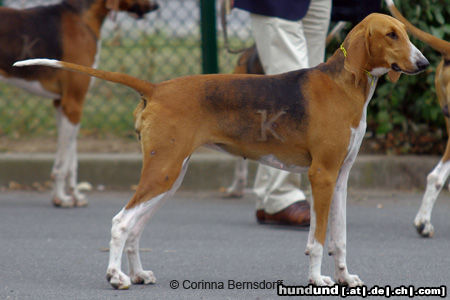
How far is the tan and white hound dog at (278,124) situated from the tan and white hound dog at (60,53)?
→ 270 cm

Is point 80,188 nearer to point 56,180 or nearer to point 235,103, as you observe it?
point 56,180

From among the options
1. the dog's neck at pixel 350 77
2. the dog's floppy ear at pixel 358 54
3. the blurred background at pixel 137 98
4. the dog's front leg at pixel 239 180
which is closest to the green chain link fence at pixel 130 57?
the blurred background at pixel 137 98

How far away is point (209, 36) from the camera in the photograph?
7.92 meters

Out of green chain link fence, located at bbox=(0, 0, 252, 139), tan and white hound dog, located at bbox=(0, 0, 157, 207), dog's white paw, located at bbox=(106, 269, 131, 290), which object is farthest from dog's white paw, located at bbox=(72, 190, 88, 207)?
dog's white paw, located at bbox=(106, 269, 131, 290)

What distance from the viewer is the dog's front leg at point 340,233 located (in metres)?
3.87

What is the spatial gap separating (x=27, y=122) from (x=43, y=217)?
97.7 inches

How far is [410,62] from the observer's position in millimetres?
3758

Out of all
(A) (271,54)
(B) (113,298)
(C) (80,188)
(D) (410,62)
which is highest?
(D) (410,62)

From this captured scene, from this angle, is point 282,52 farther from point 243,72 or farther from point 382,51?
point 382,51

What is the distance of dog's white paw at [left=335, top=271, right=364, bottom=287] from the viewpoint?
3.86 metres

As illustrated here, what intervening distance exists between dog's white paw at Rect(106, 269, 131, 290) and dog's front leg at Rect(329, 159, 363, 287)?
96cm

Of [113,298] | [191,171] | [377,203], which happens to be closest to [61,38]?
[191,171]

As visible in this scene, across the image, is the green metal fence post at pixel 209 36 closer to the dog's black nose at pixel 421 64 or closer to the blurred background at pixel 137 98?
the blurred background at pixel 137 98

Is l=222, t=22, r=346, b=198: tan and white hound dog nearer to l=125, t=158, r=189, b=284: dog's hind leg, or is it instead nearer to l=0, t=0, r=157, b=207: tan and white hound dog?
l=0, t=0, r=157, b=207: tan and white hound dog
